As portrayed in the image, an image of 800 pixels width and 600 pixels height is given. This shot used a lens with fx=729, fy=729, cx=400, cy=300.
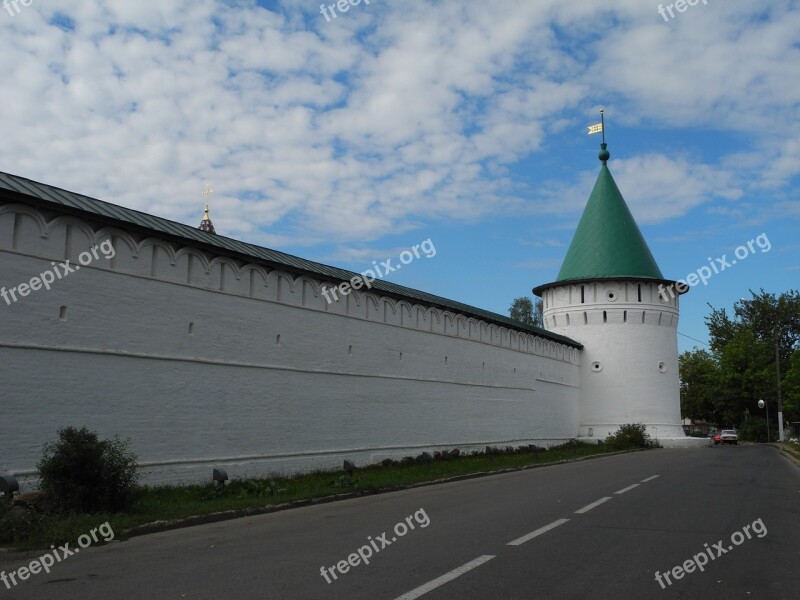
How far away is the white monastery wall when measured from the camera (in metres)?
11.1

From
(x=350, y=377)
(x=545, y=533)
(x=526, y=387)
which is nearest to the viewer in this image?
(x=545, y=533)

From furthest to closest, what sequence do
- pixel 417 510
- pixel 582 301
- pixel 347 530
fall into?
pixel 582 301 < pixel 417 510 < pixel 347 530

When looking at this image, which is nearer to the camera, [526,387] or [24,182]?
[24,182]

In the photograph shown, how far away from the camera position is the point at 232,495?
11938mm

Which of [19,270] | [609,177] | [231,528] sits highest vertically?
[609,177]

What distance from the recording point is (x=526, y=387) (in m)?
27.6

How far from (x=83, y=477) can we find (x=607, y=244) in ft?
97.0

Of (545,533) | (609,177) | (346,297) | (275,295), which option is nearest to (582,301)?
(609,177)

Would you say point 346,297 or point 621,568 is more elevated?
point 346,297

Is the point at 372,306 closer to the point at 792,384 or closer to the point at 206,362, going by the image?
the point at 206,362

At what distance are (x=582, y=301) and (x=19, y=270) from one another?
28123mm

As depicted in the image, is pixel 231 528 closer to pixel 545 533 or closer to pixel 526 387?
pixel 545 533

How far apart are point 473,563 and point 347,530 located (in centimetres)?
254

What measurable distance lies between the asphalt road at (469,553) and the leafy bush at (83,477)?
1.09m
